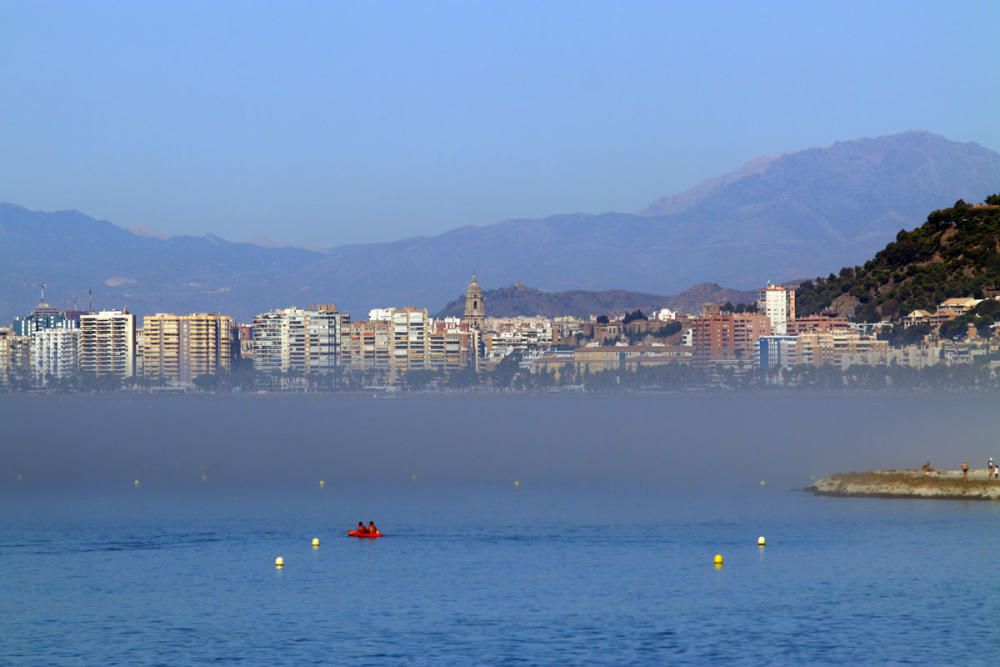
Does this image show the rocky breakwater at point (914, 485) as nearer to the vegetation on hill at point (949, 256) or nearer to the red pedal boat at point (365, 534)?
the red pedal boat at point (365, 534)

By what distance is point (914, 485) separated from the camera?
7825cm

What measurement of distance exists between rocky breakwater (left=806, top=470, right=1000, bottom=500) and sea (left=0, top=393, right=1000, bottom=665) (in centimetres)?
131

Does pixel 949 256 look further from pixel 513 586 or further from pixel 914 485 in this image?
pixel 513 586

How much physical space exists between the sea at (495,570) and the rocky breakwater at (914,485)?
131 cm

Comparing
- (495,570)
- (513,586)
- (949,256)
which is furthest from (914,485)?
(949,256)

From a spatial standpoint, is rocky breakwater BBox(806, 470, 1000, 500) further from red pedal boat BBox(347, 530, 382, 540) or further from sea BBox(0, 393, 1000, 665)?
red pedal boat BBox(347, 530, 382, 540)

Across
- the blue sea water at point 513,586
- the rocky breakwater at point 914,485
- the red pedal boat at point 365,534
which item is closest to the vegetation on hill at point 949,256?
the rocky breakwater at point 914,485

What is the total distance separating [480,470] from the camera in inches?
4461

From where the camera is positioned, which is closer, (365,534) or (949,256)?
(365,534)

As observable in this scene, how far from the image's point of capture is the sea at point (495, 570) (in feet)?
150

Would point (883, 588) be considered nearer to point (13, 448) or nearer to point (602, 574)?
point (602, 574)

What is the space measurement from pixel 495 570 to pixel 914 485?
2647 cm

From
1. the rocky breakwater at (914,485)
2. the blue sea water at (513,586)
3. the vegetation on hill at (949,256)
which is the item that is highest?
the vegetation on hill at (949,256)

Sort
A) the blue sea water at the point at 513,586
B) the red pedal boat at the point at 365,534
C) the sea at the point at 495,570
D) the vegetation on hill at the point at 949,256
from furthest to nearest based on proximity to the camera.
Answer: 1. the vegetation on hill at the point at 949,256
2. the red pedal boat at the point at 365,534
3. the sea at the point at 495,570
4. the blue sea water at the point at 513,586
